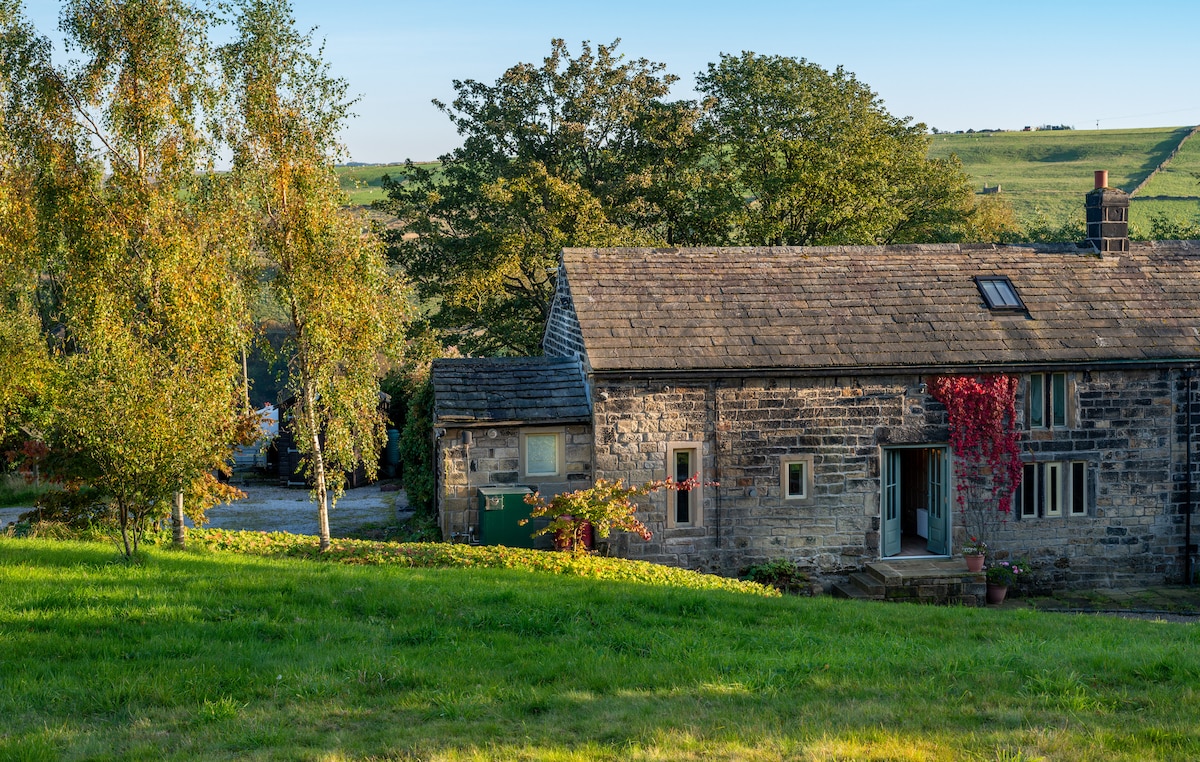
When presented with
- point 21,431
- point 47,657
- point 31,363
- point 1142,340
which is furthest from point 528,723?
point 21,431

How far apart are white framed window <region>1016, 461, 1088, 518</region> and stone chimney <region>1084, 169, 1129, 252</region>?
17.6 feet

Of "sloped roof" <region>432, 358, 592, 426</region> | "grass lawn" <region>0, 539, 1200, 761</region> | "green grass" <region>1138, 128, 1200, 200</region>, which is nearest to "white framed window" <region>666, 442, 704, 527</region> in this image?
"sloped roof" <region>432, 358, 592, 426</region>

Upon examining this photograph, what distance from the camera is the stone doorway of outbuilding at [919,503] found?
19594mm

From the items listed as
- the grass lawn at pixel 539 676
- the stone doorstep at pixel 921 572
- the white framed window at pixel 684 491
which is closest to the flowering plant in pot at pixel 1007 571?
the stone doorstep at pixel 921 572

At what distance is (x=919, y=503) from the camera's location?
69.9ft

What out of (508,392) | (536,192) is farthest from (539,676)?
(536,192)

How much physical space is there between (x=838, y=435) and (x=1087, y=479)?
16.1 ft

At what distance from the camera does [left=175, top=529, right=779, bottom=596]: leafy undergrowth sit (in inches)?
628

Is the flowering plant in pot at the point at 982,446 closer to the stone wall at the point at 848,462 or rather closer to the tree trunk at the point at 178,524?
the stone wall at the point at 848,462

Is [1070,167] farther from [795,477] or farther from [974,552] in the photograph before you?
[795,477]

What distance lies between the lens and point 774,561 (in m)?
19.0

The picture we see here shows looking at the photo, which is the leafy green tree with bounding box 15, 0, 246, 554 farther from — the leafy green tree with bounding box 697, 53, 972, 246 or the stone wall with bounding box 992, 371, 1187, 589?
the leafy green tree with bounding box 697, 53, 972, 246

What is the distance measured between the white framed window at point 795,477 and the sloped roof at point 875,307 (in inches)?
67.5

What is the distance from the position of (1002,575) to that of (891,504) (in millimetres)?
2301
